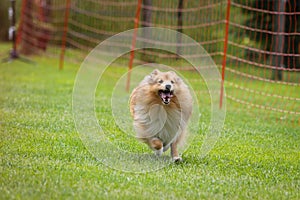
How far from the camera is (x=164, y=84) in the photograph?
4.92m

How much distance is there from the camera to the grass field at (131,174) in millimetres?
4113

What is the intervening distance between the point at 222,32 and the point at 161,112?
788cm

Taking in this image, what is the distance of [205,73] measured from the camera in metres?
10.1

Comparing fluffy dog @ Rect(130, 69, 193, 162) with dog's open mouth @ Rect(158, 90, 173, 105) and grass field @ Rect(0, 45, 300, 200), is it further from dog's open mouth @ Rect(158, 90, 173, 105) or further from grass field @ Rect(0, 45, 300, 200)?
grass field @ Rect(0, 45, 300, 200)

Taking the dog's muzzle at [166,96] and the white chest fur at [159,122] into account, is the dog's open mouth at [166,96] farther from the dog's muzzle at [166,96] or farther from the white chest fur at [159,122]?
the white chest fur at [159,122]

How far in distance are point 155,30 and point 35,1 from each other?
6.07 metres

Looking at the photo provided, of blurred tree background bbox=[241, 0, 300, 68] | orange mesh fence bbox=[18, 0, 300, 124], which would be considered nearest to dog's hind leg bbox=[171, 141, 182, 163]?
orange mesh fence bbox=[18, 0, 300, 124]

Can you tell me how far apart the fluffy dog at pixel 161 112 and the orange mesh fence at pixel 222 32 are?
11.4 ft

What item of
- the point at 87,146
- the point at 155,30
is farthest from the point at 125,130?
the point at 155,30

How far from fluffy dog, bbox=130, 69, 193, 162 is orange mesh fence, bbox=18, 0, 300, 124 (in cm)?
346

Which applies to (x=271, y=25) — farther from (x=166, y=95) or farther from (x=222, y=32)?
(x=166, y=95)

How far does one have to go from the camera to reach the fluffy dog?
16.6ft

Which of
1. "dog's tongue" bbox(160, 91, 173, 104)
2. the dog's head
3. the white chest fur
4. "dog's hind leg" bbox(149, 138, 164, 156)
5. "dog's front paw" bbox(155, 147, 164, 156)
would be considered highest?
the dog's head

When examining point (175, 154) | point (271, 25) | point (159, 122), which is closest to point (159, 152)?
point (175, 154)
